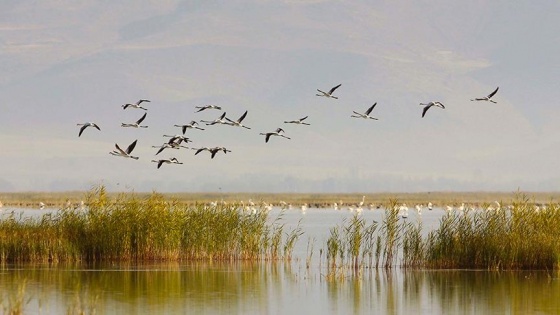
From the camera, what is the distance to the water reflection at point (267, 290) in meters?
24.7

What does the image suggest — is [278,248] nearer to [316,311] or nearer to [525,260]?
[525,260]

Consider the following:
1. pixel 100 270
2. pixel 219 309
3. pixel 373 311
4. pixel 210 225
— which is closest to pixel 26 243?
pixel 100 270

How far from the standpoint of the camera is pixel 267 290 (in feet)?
90.1

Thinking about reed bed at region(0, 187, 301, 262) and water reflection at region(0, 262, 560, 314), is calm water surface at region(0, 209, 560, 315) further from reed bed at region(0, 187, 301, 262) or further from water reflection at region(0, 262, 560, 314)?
reed bed at region(0, 187, 301, 262)

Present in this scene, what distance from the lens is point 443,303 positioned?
1017 inches

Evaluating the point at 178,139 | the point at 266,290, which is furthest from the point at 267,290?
the point at 178,139

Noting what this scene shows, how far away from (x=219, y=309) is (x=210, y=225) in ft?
26.8

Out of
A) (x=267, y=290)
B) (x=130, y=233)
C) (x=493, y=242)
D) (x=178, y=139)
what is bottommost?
(x=267, y=290)

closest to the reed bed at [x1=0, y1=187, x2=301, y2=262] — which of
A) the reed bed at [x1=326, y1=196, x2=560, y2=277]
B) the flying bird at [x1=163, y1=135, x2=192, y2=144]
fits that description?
the flying bird at [x1=163, y1=135, x2=192, y2=144]

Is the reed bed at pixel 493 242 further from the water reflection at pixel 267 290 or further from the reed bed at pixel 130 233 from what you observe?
the reed bed at pixel 130 233

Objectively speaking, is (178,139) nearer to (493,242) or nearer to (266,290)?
(266,290)

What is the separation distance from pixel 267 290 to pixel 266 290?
0.08 feet

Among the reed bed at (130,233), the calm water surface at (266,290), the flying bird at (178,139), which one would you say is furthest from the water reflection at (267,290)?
the flying bird at (178,139)

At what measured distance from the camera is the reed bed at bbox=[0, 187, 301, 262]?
105 ft
